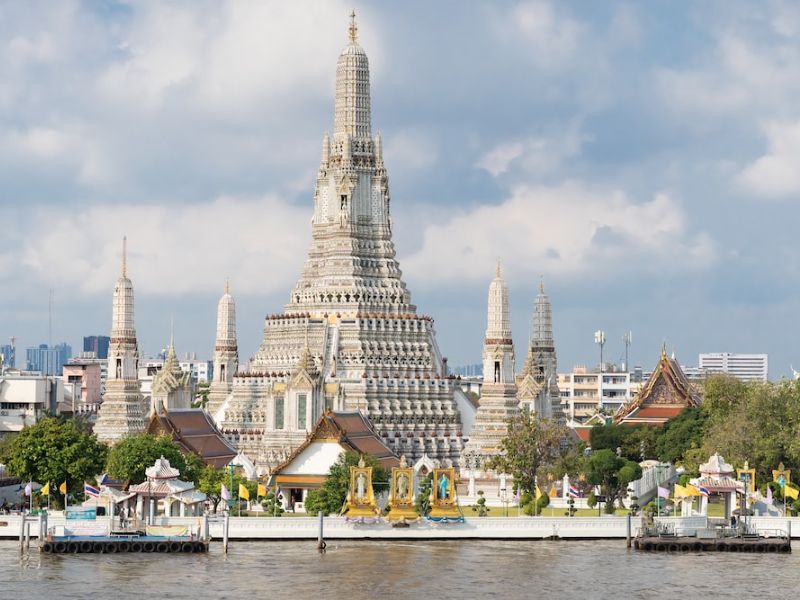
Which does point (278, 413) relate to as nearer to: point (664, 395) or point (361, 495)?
point (361, 495)

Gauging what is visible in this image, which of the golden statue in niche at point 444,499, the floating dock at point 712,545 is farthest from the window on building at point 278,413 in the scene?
the floating dock at point 712,545

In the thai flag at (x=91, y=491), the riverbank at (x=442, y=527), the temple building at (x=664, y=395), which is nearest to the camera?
the riverbank at (x=442, y=527)

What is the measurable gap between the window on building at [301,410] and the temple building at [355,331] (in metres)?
1.66

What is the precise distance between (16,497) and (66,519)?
16999 mm

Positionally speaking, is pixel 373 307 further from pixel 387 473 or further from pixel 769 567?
pixel 769 567

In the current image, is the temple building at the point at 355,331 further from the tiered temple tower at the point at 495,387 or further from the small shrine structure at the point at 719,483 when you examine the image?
the small shrine structure at the point at 719,483

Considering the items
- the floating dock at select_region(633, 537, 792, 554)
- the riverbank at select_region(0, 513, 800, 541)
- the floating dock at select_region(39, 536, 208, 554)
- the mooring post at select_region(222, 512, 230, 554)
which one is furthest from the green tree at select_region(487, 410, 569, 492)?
the floating dock at select_region(39, 536, 208, 554)

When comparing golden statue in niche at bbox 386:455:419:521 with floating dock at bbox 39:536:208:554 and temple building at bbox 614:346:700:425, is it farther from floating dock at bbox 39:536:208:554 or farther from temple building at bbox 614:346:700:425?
temple building at bbox 614:346:700:425

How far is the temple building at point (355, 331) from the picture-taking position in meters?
120

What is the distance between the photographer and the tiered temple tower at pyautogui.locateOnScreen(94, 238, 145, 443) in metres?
128

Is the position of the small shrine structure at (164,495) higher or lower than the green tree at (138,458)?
lower

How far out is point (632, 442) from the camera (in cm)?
13150

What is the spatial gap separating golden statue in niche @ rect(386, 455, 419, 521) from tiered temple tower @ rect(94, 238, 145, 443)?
1561 inches

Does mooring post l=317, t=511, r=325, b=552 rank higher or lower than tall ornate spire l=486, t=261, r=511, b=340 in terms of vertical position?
lower
